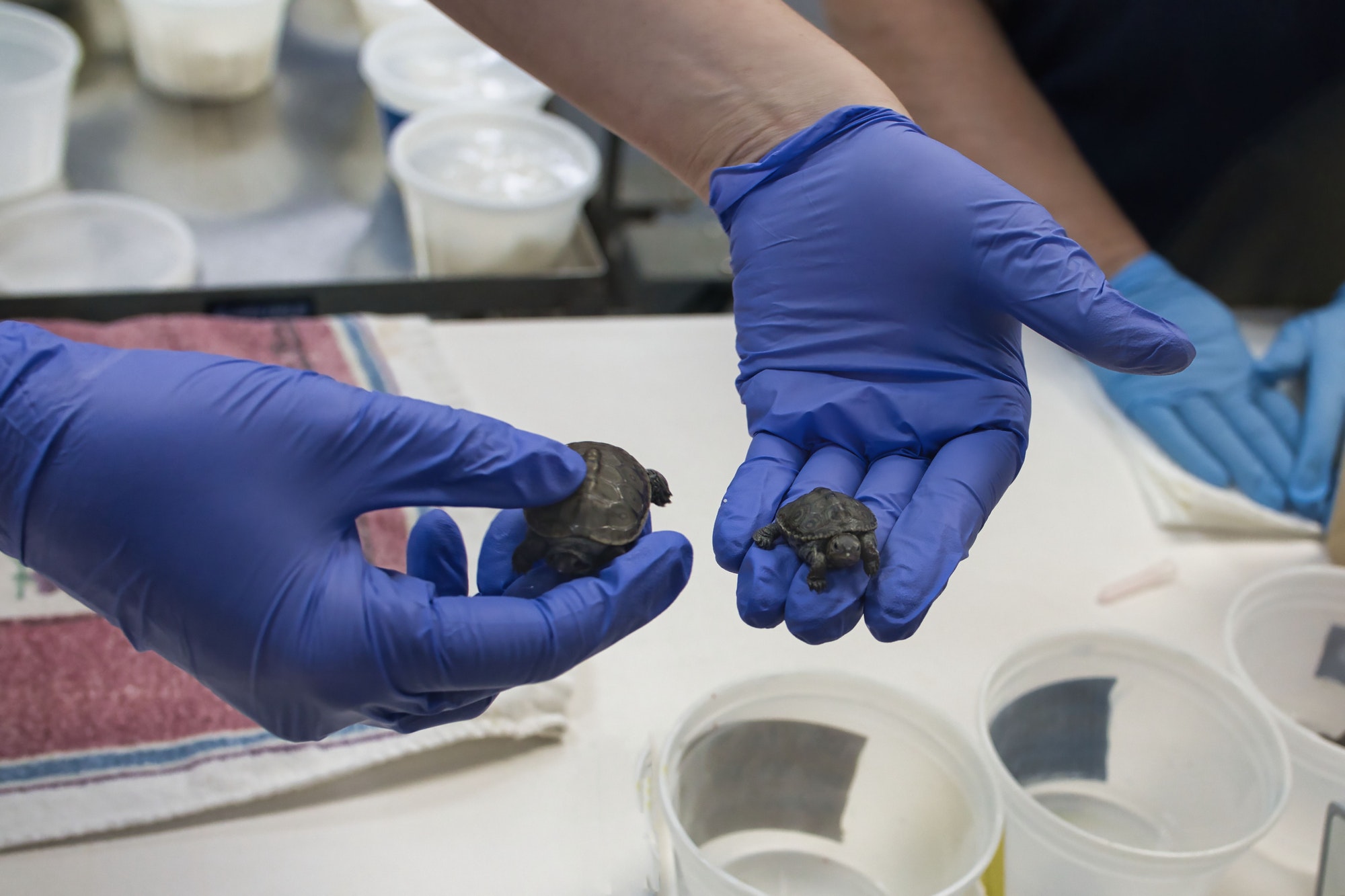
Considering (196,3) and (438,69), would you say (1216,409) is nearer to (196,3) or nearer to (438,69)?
(438,69)

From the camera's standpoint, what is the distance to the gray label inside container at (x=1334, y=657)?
1.14 m

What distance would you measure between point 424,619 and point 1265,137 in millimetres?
1602

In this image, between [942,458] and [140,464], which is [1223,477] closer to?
[942,458]

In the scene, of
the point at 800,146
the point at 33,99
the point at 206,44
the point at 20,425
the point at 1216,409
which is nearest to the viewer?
the point at 20,425

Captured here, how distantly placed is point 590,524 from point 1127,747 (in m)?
0.66

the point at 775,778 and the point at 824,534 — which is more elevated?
the point at 824,534

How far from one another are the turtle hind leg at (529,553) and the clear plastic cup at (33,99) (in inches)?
58.0

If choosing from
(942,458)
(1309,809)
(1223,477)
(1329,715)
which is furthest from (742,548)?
(1223,477)

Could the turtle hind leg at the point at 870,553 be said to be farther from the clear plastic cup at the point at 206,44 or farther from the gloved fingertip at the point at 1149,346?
the clear plastic cup at the point at 206,44

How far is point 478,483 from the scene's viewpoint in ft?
2.50

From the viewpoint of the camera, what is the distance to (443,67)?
2029 millimetres

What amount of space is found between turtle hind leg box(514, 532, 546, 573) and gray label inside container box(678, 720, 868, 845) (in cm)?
25

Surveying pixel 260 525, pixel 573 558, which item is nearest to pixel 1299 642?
pixel 573 558

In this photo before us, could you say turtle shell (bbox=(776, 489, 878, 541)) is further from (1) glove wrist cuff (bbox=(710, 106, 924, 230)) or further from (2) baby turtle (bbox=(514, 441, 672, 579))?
(1) glove wrist cuff (bbox=(710, 106, 924, 230))
